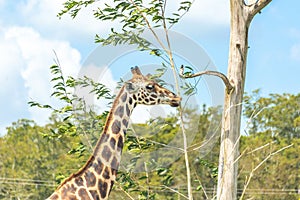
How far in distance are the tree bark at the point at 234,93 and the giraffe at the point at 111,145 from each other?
1003 millimetres

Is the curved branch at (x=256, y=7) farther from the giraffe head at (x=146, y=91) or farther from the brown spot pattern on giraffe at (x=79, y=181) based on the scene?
the brown spot pattern on giraffe at (x=79, y=181)

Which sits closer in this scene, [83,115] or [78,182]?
[78,182]

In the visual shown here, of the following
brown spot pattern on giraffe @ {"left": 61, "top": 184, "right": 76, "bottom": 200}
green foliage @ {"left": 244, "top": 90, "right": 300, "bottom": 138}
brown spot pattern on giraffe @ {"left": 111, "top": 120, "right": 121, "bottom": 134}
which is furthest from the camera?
green foliage @ {"left": 244, "top": 90, "right": 300, "bottom": 138}

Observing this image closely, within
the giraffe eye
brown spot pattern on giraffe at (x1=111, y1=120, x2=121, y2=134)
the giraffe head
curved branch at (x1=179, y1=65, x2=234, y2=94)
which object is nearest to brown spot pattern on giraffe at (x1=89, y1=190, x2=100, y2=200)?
brown spot pattern on giraffe at (x1=111, y1=120, x2=121, y2=134)

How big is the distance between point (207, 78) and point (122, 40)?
795mm

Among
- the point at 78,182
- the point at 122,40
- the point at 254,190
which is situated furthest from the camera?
the point at 254,190

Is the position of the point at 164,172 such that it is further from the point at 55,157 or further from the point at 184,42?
the point at 55,157

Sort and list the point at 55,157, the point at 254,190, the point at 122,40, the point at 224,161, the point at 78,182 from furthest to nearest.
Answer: the point at 55,157, the point at 254,190, the point at 122,40, the point at 224,161, the point at 78,182

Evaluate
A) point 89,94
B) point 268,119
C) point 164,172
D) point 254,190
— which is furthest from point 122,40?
point 268,119

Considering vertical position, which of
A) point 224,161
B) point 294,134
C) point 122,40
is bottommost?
point 224,161

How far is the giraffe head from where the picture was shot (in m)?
4.93

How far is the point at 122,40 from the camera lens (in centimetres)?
611

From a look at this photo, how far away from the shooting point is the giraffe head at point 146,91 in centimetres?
493

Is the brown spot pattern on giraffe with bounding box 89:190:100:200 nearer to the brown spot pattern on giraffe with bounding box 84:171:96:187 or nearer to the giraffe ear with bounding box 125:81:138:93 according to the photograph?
the brown spot pattern on giraffe with bounding box 84:171:96:187
